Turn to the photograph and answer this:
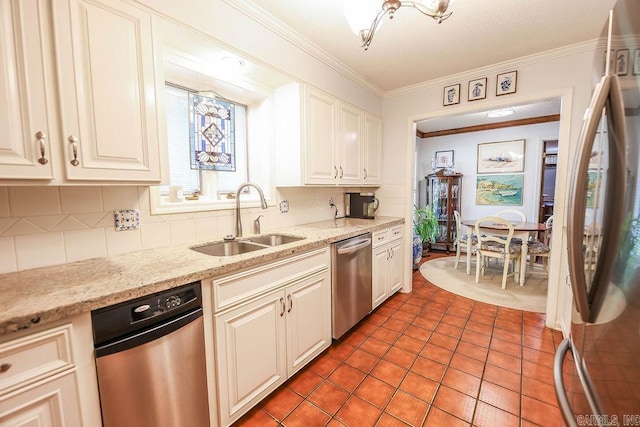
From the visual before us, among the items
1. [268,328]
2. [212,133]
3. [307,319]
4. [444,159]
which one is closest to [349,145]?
[212,133]

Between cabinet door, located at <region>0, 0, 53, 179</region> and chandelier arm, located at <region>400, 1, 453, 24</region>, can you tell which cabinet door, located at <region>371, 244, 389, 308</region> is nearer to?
chandelier arm, located at <region>400, 1, 453, 24</region>

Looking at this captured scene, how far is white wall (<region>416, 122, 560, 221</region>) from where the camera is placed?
4535 mm

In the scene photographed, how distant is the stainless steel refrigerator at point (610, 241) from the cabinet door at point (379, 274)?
5.64 feet

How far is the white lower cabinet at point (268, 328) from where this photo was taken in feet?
4.27

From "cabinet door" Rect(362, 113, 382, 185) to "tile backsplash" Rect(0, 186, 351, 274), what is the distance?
182cm

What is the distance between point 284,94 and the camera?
2197 millimetres

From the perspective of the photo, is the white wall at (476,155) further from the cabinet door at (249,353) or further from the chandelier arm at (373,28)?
the cabinet door at (249,353)

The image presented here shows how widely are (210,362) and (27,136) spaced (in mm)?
1160

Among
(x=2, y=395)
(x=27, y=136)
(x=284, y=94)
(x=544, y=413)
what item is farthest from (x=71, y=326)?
(x=544, y=413)

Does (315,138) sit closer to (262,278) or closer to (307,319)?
(262,278)

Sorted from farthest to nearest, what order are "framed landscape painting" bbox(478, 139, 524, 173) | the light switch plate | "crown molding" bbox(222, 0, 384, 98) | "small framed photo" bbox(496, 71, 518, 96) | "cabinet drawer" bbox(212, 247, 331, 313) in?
"framed landscape painting" bbox(478, 139, 524, 173) < "small framed photo" bbox(496, 71, 518, 96) < "crown molding" bbox(222, 0, 384, 98) < the light switch plate < "cabinet drawer" bbox(212, 247, 331, 313)

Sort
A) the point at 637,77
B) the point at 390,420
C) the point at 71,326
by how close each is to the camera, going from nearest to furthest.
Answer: the point at 637,77
the point at 71,326
the point at 390,420

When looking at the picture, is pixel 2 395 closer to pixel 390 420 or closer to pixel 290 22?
pixel 390 420

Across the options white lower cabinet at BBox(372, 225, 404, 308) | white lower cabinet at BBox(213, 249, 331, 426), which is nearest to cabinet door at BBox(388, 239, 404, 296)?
white lower cabinet at BBox(372, 225, 404, 308)
